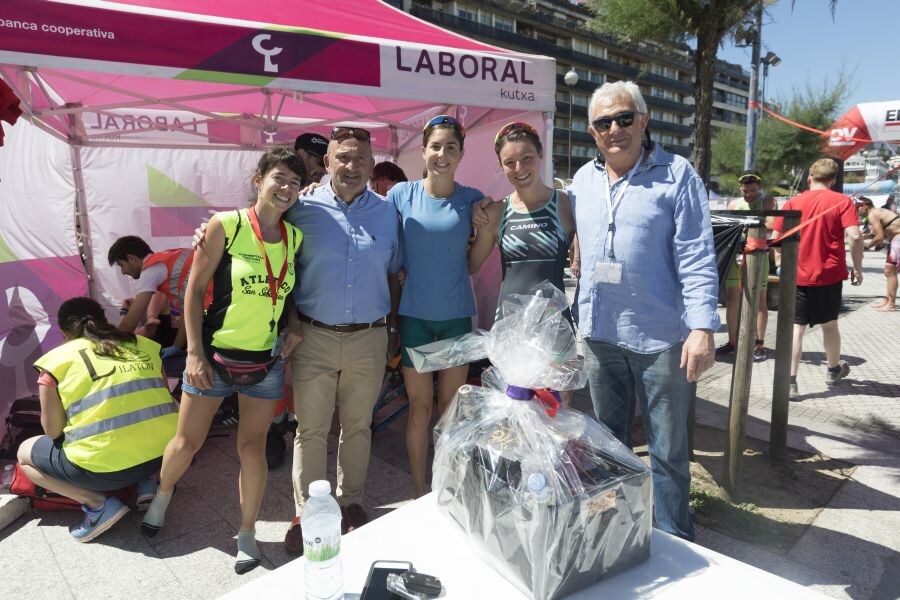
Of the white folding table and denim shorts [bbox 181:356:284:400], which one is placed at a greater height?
denim shorts [bbox 181:356:284:400]

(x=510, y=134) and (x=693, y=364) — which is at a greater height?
(x=510, y=134)

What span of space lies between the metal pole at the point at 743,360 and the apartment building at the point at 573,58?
3404 cm

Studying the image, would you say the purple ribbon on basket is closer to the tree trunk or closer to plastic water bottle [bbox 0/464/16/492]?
plastic water bottle [bbox 0/464/16/492]

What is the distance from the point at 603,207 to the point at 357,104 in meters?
4.84

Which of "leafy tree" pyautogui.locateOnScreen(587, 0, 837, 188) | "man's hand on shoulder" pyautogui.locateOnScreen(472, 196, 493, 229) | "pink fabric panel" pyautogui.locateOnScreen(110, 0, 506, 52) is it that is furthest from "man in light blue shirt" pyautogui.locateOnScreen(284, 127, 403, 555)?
"leafy tree" pyautogui.locateOnScreen(587, 0, 837, 188)

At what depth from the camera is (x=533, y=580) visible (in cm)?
116

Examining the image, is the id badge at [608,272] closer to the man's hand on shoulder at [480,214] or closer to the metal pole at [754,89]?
the man's hand on shoulder at [480,214]

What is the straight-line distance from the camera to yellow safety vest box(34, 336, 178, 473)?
107 inches

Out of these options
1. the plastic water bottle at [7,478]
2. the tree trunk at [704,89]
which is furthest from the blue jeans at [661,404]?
the tree trunk at [704,89]

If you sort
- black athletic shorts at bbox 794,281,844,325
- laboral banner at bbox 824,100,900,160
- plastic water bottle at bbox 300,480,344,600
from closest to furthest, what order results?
plastic water bottle at bbox 300,480,344,600 < black athletic shorts at bbox 794,281,844,325 < laboral banner at bbox 824,100,900,160

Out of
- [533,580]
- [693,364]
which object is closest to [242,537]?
[533,580]

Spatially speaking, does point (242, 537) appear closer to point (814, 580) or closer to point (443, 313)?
point (443, 313)

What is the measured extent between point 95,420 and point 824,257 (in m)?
5.60

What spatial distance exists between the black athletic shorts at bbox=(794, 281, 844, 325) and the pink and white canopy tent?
3058 millimetres
